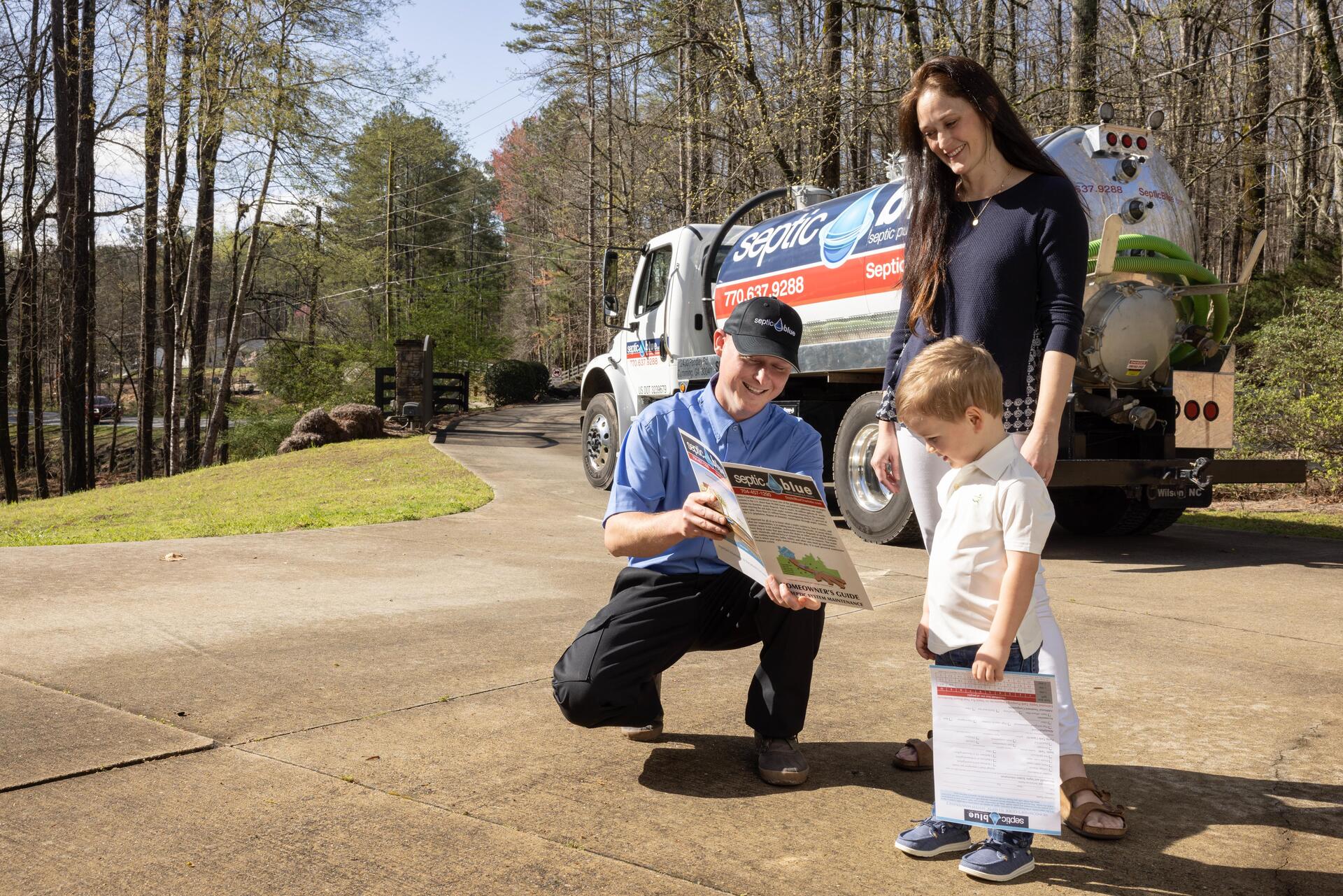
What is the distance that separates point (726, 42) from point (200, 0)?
38.5 feet

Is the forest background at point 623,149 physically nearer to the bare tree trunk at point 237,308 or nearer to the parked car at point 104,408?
the bare tree trunk at point 237,308

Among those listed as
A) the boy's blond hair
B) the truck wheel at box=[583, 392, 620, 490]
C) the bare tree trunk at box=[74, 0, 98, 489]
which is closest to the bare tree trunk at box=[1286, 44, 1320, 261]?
the truck wheel at box=[583, 392, 620, 490]

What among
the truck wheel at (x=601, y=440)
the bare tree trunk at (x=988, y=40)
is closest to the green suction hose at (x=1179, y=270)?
the truck wheel at (x=601, y=440)

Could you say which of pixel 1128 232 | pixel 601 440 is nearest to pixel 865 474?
pixel 1128 232

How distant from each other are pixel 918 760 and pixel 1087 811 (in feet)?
1.91

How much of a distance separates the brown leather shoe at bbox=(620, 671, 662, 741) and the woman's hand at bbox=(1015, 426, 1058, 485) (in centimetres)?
131

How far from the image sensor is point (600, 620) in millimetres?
3240

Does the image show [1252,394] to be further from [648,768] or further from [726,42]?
[648,768]

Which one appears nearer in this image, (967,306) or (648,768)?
(967,306)

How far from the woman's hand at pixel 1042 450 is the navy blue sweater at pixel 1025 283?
224 mm

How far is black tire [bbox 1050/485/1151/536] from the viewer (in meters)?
9.31

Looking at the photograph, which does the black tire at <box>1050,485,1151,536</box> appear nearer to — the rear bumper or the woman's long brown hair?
the rear bumper

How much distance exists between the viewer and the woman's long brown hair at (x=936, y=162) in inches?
118

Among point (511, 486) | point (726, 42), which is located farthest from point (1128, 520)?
point (726, 42)
